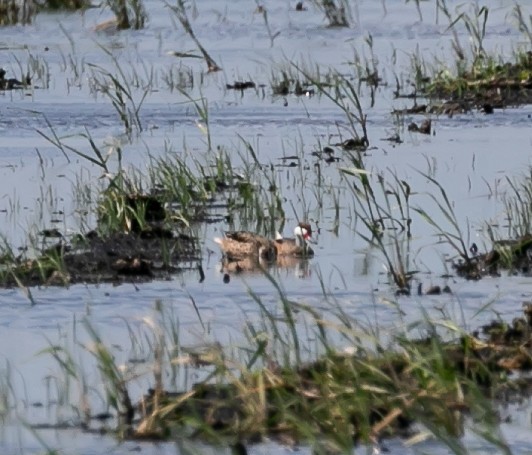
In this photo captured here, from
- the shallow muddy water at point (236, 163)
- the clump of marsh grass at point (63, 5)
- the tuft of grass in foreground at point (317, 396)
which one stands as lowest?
the shallow muddy water at point (236, 163)

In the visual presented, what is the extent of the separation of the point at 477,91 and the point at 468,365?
33.6ft

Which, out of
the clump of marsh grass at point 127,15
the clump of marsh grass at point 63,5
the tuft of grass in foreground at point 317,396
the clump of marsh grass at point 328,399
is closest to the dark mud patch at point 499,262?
the tuft of grass in foreground at point 317,396

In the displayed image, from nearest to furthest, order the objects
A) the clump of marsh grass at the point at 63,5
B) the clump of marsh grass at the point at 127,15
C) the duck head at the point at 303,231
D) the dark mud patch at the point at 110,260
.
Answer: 1. the dark mud patch at the point at 110,260
2. the duck head at the point at 303,231
3. the clump of marsh grass at the point at 127,15
4. the clump of marsh grass at the point at 63,5

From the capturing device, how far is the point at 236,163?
13.5 meters

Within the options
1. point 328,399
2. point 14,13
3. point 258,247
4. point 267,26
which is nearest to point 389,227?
point 258,247

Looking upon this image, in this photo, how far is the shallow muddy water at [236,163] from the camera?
8.02 metres

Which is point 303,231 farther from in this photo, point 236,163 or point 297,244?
point 236,163

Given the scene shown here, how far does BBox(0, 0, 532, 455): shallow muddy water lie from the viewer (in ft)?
26.3

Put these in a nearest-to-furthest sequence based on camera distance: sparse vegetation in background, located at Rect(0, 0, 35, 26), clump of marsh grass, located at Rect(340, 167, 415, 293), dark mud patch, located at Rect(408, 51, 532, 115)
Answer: clump of marsh grass, located at Rect(340, 167, 415, 293) → dark mud patch, located at Rect(408, 51, 532, 115) → sparse vegetation in background, located at Rect(0, 0, 35, 26)

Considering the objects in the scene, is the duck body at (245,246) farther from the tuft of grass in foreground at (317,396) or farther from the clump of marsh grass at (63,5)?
the clump of marsh grass at (63,5)

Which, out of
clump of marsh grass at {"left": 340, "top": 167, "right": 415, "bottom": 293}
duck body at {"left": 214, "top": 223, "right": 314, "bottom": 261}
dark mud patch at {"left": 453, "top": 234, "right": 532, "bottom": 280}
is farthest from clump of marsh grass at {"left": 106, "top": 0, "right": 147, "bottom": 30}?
dark mud patch at {"left": 453, "top": 234, "right": 532, "bottom": 280}

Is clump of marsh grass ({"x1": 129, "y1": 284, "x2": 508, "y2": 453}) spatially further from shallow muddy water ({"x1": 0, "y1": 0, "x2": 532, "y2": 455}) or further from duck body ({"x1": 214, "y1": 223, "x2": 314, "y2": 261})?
duck body ({"x1": 214, "y1": 223, "x2": 314, "y2": 261})

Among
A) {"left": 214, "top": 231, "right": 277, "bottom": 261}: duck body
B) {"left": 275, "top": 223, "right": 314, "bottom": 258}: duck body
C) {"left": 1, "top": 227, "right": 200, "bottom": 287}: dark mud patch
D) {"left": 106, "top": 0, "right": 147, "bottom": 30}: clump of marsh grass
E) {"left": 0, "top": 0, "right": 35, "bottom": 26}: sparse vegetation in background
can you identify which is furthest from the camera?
{"left": 0, "top": 0, "right": 35, "bottom": 26}: sparse vegetation in background

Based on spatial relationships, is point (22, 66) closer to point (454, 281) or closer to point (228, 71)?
point (228, 71)
